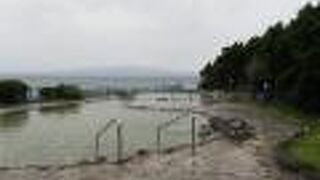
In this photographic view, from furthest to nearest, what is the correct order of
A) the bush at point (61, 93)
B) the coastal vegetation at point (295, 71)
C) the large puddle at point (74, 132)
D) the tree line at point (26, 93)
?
the bush at point (61, 93), the tree line at point (26, 93), the coastal vegetation at point (295, 71), the large puddle at point (74, 132)

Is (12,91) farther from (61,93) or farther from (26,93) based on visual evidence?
(61,93)

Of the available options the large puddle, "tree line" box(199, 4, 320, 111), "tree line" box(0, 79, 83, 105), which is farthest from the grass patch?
"tree line" box(0, 79, 83, 105)

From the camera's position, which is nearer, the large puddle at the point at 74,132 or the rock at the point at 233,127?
the large puddle at the point at 74,132

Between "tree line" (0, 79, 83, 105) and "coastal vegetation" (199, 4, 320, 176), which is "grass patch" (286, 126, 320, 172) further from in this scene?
"tree line" (0, 79, 83, 105)

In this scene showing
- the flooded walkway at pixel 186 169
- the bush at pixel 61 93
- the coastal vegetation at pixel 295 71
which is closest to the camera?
the flooded walkway at pixel 186 169

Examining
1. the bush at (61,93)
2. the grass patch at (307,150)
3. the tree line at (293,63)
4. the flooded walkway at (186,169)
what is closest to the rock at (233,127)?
the grass patch at (307,150)

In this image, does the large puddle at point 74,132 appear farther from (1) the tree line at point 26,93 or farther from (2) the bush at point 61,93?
(2) the bush at point 61,93

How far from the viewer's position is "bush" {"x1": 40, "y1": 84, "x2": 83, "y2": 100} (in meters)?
101

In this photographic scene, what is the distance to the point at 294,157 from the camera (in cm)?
3594

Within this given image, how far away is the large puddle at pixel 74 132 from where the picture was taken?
139ft

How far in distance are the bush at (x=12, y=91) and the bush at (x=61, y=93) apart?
5642 mm

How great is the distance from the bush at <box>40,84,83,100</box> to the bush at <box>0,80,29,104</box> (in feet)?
18.5

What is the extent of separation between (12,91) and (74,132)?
36.1 m

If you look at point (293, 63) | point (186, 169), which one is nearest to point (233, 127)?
point (293, 63)
